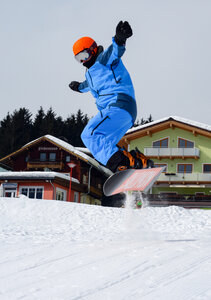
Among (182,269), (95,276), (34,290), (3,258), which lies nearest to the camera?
(34,290)

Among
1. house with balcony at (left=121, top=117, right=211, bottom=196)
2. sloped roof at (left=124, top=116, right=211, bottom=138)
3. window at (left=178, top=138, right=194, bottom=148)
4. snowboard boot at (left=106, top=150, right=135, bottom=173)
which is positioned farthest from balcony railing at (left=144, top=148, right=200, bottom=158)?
snowboard boot at (left=106, top=150, right=135, bottom=173)

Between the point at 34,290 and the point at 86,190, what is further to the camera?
the point at 86,190

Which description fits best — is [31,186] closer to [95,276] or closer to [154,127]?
[154,127]

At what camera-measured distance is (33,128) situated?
5388cm

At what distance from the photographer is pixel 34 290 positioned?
3490 millimetres

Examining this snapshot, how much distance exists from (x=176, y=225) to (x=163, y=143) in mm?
21507

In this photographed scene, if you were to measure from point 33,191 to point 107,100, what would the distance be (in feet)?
85.2

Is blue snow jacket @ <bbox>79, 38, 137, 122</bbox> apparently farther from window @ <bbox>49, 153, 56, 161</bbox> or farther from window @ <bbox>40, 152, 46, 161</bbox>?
window @ <bbox>40, 152, 46, 161</bbox>

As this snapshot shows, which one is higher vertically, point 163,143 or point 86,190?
point 163,143

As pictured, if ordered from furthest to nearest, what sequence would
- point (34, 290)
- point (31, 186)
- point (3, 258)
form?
point (31, 186) → point (3, 258) → point (34, 290)

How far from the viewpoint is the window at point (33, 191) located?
3043 centimetres

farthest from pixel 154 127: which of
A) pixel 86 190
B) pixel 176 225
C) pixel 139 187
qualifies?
pixel 139 187

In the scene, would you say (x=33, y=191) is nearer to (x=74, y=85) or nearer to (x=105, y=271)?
(x=74, y=85)

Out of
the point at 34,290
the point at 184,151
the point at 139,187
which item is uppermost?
the point at 184,151
